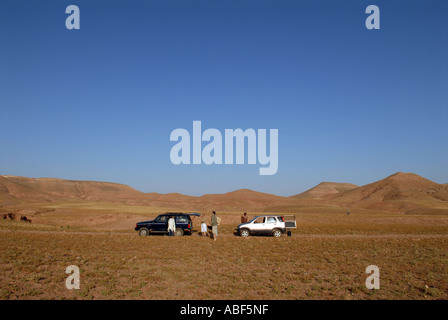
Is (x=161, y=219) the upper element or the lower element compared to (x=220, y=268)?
upper

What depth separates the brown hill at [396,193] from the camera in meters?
128

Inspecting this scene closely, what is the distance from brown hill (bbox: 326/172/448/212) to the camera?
12790 centimetres

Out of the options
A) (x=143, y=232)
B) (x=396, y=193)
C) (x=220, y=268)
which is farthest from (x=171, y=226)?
(x=396, y=193)

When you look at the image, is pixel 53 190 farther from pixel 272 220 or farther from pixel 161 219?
pixel 272 220

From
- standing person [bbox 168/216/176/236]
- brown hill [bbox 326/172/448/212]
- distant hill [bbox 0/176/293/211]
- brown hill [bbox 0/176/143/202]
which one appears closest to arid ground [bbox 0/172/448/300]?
standing person [bbox 168/216/176/236]

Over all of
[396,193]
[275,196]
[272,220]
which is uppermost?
[272,220]

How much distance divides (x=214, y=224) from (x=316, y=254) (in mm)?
8099

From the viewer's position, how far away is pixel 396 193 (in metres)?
144

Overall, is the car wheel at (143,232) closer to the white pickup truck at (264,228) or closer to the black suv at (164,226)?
the black suv at (164,226)

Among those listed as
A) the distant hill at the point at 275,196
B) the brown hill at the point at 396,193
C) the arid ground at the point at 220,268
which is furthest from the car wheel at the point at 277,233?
the brown hill at the point at 396,193

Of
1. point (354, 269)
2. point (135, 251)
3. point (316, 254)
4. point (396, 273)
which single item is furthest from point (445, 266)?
point (135, 251)

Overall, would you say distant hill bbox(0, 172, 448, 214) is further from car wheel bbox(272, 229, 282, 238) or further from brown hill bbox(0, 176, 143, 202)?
car wheel bbox(272, 229, 282, 238)

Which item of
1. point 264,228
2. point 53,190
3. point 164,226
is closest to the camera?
point 164,226

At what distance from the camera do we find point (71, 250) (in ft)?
57.3
